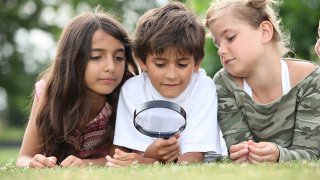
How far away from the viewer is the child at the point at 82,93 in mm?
6766

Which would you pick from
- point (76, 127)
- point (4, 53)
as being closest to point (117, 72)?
point (76, 127)

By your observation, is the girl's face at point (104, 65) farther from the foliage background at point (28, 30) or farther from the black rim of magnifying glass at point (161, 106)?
the foliage background at point (28, 30)

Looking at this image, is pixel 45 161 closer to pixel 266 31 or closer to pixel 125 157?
pixel 125 157

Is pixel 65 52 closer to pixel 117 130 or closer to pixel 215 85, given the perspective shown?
pixel 117 130

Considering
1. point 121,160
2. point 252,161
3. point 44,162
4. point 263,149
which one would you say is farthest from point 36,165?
point 263,149

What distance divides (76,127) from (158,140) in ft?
5.31

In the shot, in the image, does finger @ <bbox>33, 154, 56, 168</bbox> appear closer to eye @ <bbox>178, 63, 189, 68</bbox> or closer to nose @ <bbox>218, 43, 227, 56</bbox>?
eye @ <bbox>178, 63, 189, 68</bbox>

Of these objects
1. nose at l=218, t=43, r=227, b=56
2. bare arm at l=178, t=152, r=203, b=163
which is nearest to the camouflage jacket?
nose at l=218, t=43, r=227, b=56

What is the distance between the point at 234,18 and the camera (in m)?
6.53

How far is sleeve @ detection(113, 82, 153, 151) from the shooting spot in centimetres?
636

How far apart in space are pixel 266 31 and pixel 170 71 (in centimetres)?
121

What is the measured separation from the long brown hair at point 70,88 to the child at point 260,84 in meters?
1.16

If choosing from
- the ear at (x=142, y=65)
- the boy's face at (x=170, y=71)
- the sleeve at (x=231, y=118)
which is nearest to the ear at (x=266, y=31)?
the sleeve at (x=231, y=118)

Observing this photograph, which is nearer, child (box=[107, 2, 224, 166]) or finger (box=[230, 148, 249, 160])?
finger (box=[230, 148, 249, 160])
